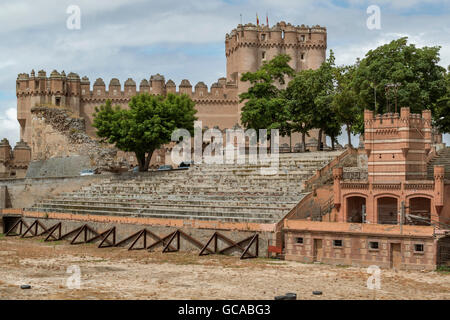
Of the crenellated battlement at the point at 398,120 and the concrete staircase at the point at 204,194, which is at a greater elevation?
the crenellated battlement at the point at 398,120

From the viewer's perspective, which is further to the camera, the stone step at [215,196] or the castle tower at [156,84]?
the castle tower at [156,84]

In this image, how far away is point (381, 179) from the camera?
1329 inches

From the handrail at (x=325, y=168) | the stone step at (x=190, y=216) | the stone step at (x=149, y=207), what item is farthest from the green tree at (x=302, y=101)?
the stone step at (x=190, y=216)

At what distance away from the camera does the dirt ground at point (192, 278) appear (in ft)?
71.7

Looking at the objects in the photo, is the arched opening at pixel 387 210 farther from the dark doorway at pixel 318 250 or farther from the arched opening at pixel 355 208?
the dark doorway at pixel 318 250

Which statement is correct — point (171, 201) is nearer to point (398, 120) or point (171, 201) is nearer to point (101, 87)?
point (398, 120)

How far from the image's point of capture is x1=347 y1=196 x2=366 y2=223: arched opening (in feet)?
111

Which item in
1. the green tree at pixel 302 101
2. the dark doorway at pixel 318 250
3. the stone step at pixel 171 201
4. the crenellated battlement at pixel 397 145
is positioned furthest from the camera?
the green tree at pixel 302 101

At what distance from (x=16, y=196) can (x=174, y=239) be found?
23.6m

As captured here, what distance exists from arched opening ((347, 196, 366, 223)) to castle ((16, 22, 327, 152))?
45.7 meters

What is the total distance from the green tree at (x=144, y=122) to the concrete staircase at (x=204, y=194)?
10.1ft

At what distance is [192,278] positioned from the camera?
2536cm

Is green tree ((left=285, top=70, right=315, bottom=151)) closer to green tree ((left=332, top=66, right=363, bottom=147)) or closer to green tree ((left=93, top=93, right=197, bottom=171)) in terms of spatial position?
green tree ((left=332, top=66, right=363, bottom=147))
